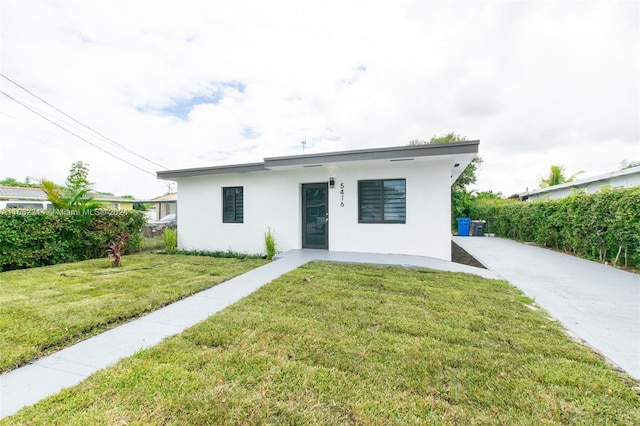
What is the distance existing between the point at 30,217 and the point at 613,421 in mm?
11161

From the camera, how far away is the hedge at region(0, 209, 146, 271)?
6.66 metres

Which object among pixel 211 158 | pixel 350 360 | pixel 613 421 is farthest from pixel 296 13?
pixel 211 158

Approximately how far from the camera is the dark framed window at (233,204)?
925 cm

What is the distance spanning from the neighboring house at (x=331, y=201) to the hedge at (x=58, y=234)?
1.93 metres

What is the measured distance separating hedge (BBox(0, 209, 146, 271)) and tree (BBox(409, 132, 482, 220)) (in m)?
16.6

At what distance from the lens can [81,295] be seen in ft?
14.6

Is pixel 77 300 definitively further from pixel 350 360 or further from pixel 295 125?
pixel 295 125

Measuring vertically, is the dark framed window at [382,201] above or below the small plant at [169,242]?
above

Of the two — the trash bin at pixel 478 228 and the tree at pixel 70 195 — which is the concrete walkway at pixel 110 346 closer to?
the tree at pixel 70 195

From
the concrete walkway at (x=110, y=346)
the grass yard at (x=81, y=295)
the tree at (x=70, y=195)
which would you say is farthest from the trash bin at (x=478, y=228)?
the tree at (x=70, y=195)

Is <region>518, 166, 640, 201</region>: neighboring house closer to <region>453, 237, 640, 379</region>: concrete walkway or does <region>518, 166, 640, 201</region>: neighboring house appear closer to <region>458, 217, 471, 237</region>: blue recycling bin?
<region>453, 237, 640, 379</region>: concrete walkway

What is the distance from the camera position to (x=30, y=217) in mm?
7008

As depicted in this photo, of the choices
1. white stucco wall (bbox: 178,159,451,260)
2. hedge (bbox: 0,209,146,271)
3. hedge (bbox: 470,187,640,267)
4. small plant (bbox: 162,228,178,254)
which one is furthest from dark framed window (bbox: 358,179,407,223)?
hedge (bbox: 0,209,146,271)

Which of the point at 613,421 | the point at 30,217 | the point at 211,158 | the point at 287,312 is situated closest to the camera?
the point at 613,421
